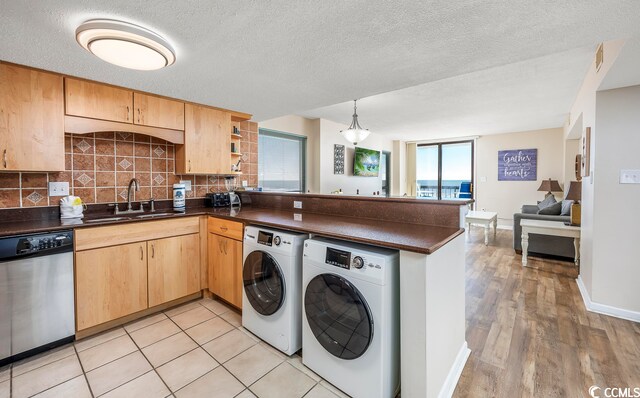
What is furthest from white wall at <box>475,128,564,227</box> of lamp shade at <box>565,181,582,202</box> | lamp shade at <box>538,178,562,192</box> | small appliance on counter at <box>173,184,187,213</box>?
small appliance on counter at <box>173,184,187,213</box>

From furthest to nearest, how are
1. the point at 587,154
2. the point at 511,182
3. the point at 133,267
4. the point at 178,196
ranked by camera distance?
1. the point at 511,182
2. the point at 178,196
3. the point at 587,154
4. the point at 133,267

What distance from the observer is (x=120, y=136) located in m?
2.62

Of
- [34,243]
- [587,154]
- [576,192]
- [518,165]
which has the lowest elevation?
[34,243]

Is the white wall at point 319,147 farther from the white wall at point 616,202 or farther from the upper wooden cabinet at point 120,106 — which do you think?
the white wall at point 616,202

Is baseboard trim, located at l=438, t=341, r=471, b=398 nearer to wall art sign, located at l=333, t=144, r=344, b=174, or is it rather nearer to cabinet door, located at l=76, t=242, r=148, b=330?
cabinet door, located at l=76, t=242, r=148, b=330

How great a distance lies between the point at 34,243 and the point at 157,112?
56.2 inches

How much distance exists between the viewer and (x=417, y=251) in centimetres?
125

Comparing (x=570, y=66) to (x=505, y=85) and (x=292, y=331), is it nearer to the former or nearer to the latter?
(x=505, y=85)

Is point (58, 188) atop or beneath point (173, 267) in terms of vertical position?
atop

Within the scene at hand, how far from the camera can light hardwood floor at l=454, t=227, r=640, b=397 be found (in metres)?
1.60

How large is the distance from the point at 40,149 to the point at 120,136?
659mm

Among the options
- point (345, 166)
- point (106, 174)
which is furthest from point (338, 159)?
point (106, 174)

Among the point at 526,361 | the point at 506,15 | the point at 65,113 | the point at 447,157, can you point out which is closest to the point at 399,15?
the point at 506,15

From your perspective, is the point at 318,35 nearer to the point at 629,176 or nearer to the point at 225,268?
the point at 225,268
